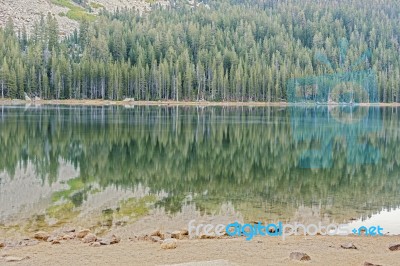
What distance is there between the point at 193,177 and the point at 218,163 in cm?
500

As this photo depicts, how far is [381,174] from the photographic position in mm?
28484

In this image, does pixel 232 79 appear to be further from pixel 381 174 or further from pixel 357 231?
pixel 357 231

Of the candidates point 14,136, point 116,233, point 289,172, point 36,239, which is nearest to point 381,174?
point 289,172

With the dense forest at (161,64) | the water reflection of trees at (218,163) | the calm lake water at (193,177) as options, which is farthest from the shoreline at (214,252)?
the dense forest at (161,64)

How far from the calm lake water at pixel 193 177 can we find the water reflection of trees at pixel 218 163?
53 millimetres

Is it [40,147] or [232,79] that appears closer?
[40,147]

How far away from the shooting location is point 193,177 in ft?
88.1

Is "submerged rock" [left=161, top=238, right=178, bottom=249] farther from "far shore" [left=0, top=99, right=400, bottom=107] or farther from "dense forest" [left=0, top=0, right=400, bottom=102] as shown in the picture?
"dense forest" [left=0, top=0, right=400, bottom=102]

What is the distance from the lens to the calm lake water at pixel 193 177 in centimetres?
1952

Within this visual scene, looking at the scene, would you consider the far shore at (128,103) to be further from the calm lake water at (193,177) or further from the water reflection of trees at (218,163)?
the calm lake water at (193,177)

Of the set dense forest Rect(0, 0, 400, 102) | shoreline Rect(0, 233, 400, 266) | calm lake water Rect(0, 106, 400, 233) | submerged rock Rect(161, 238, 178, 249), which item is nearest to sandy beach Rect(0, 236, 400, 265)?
shoreline Rect(0, 233, 400, 266)

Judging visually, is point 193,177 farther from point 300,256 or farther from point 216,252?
point 300,256

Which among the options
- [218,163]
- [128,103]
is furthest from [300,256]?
[128,103]

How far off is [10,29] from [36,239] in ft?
539
